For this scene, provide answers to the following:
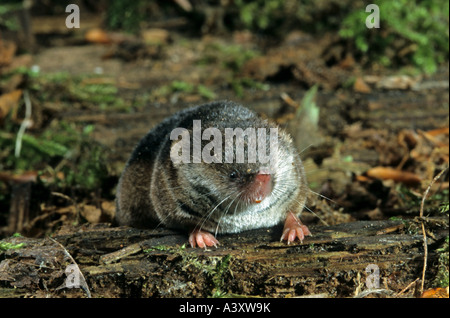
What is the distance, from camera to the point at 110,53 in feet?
24.3

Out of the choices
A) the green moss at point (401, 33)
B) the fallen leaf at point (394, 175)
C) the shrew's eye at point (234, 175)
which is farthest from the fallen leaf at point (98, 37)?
the shrew's eye at point (234, 175)

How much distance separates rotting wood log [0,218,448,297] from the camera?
3250 mm

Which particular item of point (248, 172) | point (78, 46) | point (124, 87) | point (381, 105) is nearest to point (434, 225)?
point (248, 172)

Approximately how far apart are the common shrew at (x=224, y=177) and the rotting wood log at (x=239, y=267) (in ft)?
0.72

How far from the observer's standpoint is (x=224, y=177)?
3.46 m

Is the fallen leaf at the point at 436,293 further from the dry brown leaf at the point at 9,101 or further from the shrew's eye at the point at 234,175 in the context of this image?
the dry brown leaf at the point at 9,101

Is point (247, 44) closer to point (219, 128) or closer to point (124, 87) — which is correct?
point (124, 87)

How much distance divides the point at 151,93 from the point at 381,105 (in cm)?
301

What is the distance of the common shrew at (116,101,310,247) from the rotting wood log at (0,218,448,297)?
22cm

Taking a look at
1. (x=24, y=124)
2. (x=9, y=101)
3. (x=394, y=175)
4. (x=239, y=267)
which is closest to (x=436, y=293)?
(x=239, y=267)

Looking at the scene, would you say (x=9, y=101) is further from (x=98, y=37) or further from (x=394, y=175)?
(x=394, y=175)

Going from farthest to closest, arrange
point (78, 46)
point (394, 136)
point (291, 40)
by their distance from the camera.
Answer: point (78, 46) → point (291, 40) → point (394, 136)

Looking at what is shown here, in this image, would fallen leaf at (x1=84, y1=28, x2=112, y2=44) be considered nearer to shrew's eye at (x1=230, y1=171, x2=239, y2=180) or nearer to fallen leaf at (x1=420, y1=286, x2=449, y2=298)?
shrew's eye at (x1=230, y1=171, x2=239, y2=180)

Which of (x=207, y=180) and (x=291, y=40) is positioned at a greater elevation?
(x=291, y=40)
